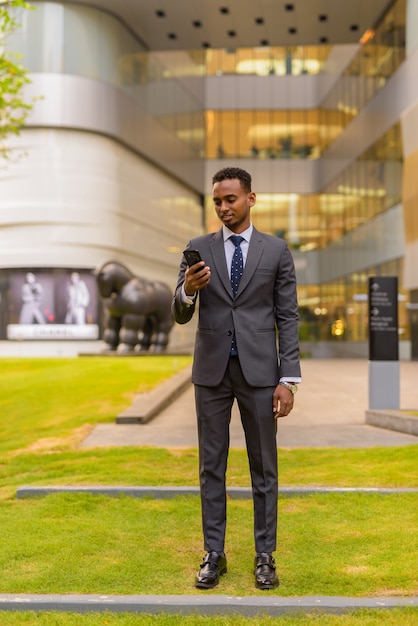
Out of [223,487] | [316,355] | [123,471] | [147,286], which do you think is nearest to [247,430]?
[223,487]

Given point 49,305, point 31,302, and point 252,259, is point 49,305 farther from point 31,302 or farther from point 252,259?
point 252,259

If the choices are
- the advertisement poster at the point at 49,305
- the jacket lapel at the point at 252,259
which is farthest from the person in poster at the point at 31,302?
the jacket lapel at the point at 252,259

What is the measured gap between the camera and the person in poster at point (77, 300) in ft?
114

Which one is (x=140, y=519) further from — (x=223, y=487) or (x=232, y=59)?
(x=232, y=59)

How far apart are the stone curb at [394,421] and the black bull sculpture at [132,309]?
16278 mm

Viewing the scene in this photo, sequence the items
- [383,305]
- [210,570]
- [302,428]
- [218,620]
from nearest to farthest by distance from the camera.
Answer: [218,620]
[210,570]
[302,428]
[383,305]

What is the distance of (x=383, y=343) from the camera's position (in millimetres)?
11758

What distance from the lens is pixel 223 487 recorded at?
169 inches

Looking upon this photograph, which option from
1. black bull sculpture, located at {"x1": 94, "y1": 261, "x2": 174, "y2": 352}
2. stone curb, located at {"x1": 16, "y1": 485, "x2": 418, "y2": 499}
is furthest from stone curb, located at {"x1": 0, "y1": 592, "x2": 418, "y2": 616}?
black bull sculpture, located at {"x1": 94, "y1": 261, "x2": 174, "y2": 352}

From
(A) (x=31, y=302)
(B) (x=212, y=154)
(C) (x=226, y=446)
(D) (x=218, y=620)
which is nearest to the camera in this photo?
(D) (x=218, y=620)

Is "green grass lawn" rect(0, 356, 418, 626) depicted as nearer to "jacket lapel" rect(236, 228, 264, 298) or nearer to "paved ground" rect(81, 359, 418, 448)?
"paved ground" rect(81, 359, 418, 448)

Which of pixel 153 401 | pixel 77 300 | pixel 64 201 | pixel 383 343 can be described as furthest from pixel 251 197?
pixel 77 300

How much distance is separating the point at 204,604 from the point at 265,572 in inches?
18.1

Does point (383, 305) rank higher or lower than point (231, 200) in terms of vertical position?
lower
